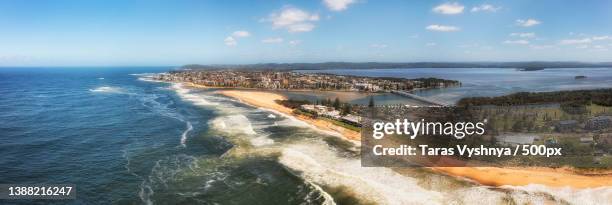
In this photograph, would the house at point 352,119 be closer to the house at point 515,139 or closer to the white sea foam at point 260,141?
the white sea foam at point 260,141

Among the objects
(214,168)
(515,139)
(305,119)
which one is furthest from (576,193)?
(305,119)

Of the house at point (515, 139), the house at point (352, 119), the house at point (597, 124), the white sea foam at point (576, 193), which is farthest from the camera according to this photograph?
the house at point (352, 119)

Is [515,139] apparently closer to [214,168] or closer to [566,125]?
[566,125]

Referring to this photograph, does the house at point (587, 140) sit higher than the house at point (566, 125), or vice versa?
the house at point (566, 125)

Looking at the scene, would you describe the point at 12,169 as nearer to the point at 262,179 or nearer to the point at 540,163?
the point at 262,179

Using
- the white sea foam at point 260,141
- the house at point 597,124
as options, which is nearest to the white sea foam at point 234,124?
the white sea foam at point 260,141

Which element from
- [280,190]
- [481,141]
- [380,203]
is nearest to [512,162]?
[481,141]

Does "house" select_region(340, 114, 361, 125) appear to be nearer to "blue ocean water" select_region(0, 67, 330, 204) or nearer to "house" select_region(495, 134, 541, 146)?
"blue ocean water" select_region(0, 67, 330, 204)
